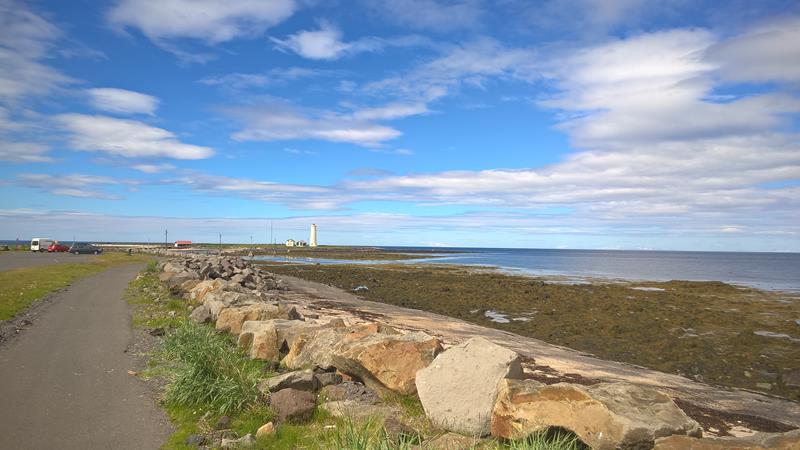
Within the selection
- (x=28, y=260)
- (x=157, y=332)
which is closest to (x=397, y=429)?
(x=157, y=332)

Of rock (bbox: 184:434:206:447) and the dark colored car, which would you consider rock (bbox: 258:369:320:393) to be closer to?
rock (bbox: 184:434:206:447)

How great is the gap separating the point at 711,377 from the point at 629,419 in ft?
32.1

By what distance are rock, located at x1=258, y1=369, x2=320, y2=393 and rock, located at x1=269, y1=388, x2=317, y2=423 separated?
0.33m

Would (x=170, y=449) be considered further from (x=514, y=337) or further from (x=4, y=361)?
(x=514, y=337)

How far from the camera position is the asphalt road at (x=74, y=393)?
638cm

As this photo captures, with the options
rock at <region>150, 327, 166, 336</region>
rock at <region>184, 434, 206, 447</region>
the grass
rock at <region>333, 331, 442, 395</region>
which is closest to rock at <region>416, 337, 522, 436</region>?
rock at <region>333, 331, 442, 395</region>

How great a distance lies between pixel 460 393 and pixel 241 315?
25.5 feet

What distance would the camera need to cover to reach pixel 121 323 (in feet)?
47.7

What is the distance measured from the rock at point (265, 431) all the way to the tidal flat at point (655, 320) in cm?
1112

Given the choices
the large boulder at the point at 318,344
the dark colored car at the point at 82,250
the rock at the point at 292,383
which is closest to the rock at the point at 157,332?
the large boulder at the point at 318,344

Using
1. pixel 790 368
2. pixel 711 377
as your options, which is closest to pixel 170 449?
pixel 711 377

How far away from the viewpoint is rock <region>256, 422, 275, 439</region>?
6.24m

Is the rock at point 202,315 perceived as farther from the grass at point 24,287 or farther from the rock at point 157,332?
the grass at point 24,287

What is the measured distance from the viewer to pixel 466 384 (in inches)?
262
